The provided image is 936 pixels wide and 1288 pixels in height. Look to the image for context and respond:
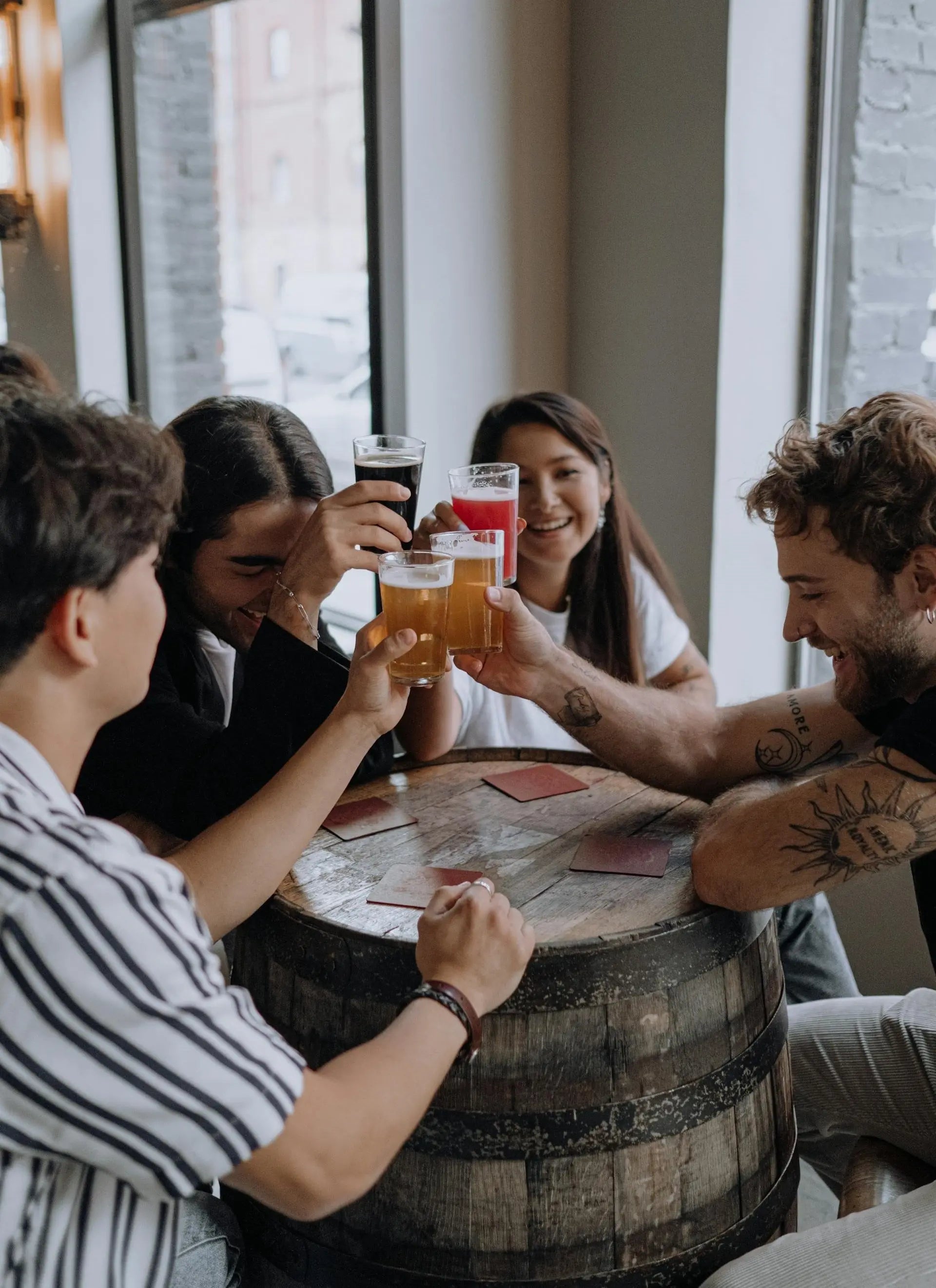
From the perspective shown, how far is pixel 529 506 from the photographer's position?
2.45 meters

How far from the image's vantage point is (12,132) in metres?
3.49

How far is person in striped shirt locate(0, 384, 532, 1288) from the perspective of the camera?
82 cm

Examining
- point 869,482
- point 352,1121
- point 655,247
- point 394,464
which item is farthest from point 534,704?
point 655,247

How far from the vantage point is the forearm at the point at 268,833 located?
4.35 ft

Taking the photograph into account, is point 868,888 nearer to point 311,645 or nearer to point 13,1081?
point 311,645

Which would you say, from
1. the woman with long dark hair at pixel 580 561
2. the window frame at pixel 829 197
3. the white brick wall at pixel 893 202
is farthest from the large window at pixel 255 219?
the white brick wall at pixel 893 202

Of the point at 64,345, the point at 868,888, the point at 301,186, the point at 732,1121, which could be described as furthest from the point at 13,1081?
the point at 301,186

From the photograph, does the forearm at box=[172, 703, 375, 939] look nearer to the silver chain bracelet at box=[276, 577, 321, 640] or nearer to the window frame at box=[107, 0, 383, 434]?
the silver chain bracelet at box=[276, 577, 321, 640]

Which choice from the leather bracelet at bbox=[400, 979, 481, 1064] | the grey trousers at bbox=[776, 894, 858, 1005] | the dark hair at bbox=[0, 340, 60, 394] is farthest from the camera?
the grey trousers at bbox=[776, 894, 858, 1005]

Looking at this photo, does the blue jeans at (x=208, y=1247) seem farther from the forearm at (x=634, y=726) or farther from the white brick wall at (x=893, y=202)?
the white brick wall at (x=893, y=202)

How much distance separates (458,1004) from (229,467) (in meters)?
0.92

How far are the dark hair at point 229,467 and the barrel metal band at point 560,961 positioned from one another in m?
0.62

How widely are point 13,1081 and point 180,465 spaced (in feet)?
1.66

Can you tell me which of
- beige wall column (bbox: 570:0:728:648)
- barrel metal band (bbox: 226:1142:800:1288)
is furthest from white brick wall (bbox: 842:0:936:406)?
barrel metal band (bbox: 226:1142:800:1288)
